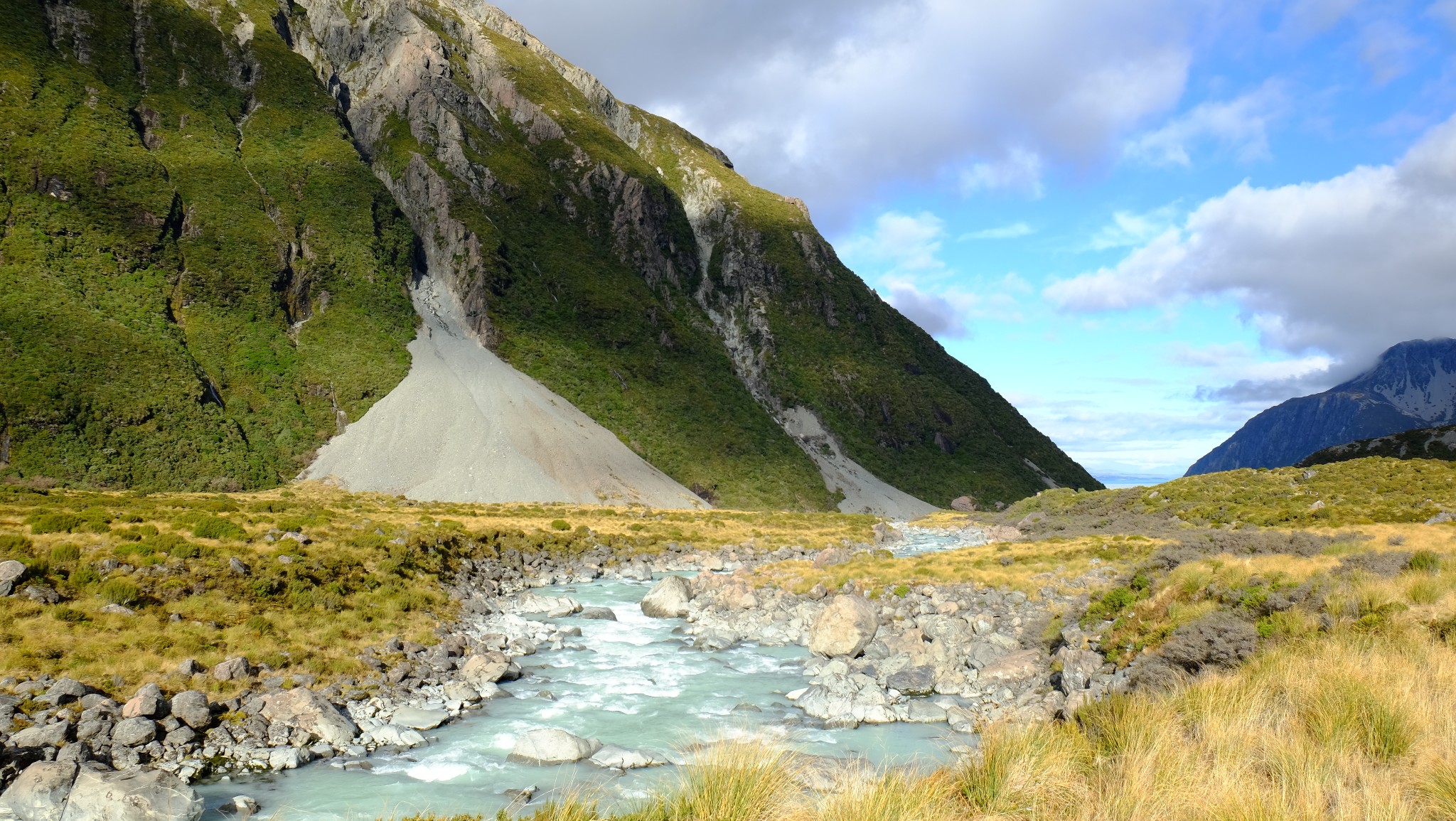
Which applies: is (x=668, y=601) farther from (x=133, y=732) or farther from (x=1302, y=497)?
(x=1302, y=497)

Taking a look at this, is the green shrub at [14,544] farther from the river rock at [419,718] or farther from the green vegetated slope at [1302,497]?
the green vegetated slope at [1302,497]

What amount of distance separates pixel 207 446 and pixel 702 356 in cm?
8243

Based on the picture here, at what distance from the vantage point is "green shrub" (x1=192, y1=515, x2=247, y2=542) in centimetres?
3097

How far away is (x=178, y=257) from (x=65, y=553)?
95.5m

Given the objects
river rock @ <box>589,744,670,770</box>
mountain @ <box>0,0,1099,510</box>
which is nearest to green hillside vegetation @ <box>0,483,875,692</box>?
river rock @ <box>589,744,670,770</box>

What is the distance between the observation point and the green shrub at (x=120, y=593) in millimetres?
22375

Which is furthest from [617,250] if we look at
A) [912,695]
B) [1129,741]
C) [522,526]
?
[1129,741]

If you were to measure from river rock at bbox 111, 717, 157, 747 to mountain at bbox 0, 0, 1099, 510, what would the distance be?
7362 centimetres

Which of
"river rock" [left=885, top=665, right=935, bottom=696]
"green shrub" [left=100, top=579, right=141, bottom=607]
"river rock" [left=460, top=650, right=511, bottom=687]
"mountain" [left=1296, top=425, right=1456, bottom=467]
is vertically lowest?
"river rock" [left=460, top=650, right=511, bottom=687]

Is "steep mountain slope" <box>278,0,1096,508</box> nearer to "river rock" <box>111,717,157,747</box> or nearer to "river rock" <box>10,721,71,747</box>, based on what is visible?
"river rock" <box>111,717,157,747</box>

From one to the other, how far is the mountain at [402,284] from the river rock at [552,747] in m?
74.7

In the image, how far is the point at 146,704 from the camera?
1648 centimetres

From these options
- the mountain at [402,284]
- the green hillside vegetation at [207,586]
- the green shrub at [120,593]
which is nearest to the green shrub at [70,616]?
the green hillside vegetation at [207,586]

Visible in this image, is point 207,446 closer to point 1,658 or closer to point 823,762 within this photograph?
point 1,658
